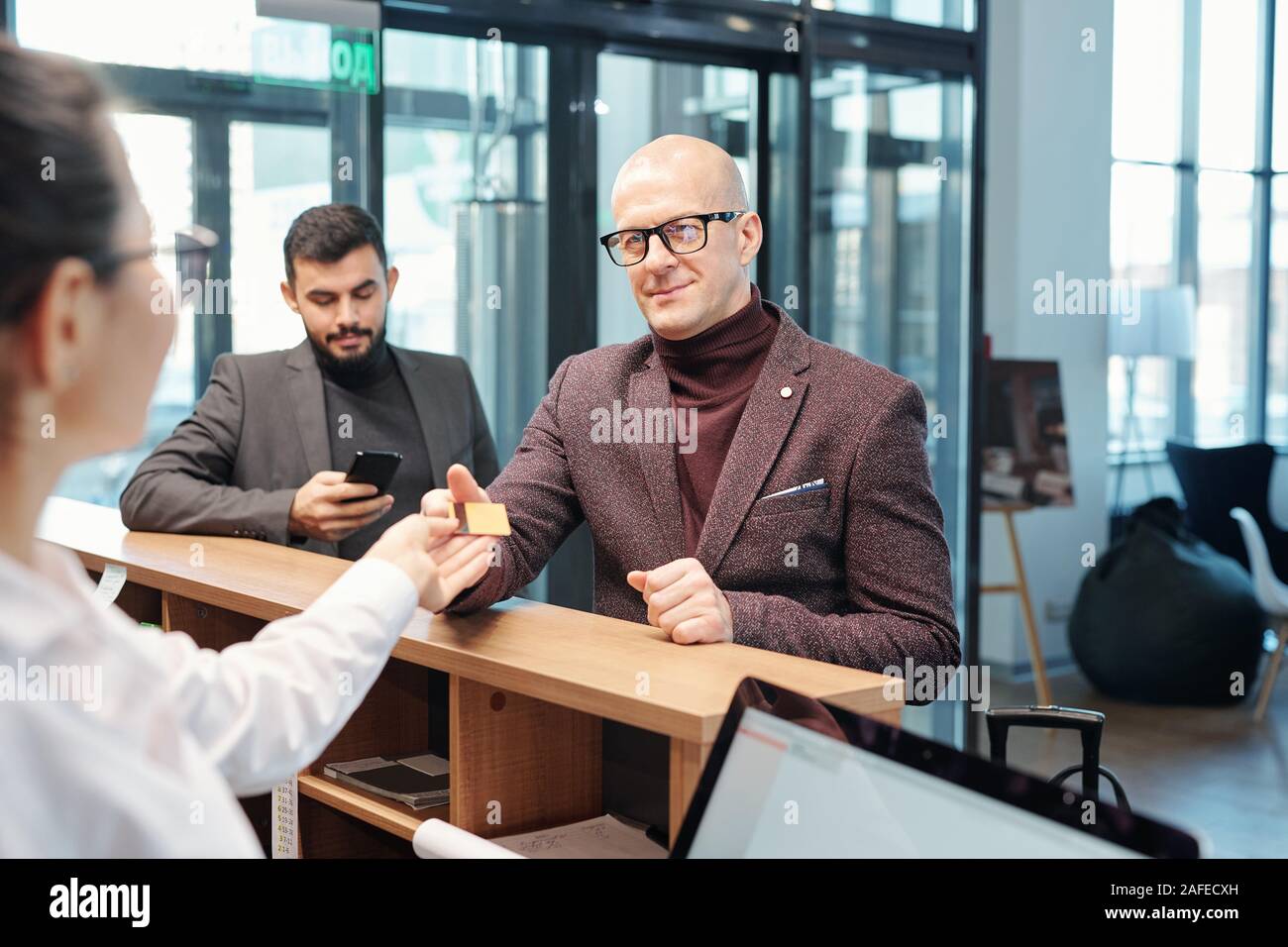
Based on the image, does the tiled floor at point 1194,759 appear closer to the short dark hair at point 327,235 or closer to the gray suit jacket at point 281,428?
the gray suit jacket at point 281,428

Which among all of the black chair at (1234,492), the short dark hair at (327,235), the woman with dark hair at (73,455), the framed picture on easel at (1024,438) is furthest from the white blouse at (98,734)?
the black chair at (1234,492)

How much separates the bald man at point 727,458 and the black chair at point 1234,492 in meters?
5.56

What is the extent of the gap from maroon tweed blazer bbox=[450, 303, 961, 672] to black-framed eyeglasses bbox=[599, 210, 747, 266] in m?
0.21

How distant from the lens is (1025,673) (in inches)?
268

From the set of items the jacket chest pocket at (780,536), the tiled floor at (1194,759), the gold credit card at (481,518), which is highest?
the gold credit card at (481,518)

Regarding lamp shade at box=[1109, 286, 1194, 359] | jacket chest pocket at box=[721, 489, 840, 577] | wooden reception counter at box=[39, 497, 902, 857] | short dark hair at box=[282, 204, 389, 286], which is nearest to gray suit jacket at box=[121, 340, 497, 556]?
short dark hair at box=[282, 204, 389, 286]

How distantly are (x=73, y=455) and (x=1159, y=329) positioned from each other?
6.78 metres

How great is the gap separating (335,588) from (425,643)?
0.51 metres

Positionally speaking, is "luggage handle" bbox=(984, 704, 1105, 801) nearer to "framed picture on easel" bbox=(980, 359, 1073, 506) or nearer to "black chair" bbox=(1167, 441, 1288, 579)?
"framed picture on easel" bbox=(980, 359, 1073, 506)

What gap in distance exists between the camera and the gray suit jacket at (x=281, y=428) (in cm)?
308

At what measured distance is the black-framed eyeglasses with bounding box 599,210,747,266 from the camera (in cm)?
225

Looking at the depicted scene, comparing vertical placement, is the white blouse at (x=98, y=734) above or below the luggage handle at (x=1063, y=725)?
above
